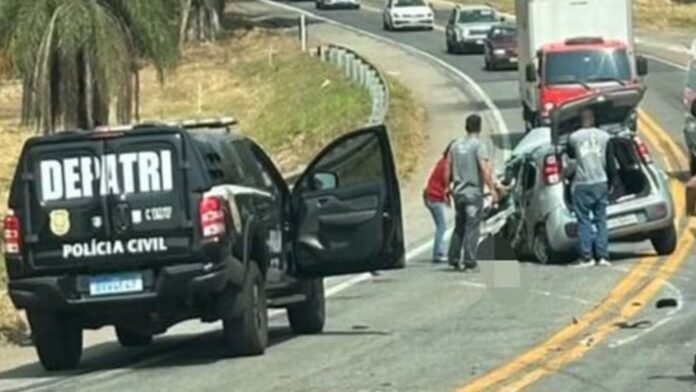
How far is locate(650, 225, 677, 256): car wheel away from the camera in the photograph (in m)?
23.5

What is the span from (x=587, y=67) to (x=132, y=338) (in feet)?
72.7

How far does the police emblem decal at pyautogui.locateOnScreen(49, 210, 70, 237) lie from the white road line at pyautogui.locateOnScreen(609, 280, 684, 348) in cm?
422

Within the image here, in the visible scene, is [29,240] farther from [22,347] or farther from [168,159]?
[22,347]

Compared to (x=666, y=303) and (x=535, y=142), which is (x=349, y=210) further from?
(x=535, y=142)

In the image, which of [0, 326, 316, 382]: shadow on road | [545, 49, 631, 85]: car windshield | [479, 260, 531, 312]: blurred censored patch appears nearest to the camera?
[0, 326, 316, 382]: shadow on road

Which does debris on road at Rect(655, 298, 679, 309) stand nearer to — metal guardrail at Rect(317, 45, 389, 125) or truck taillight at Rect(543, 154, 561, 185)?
truck taillight at Rect(543, 154, 561, 185)

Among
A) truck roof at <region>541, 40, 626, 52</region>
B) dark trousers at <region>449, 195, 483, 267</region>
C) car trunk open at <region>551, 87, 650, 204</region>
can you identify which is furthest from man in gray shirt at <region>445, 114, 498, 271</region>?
truck roof at <region>541, 40, 626, 52</region>

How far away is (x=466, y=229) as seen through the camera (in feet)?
75.6

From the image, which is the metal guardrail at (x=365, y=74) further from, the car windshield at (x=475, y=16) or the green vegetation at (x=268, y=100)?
the car windshield at (x=475, y=16)

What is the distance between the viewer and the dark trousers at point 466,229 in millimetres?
23031

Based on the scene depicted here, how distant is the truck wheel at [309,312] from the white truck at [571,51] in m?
19.9

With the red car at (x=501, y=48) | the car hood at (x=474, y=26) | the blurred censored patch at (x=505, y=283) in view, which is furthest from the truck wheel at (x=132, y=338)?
the car hood at (x=474, y=26)

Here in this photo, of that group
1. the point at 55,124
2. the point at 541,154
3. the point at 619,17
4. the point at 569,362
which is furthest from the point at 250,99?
the point at 569,362

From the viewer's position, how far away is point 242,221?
1609cm
